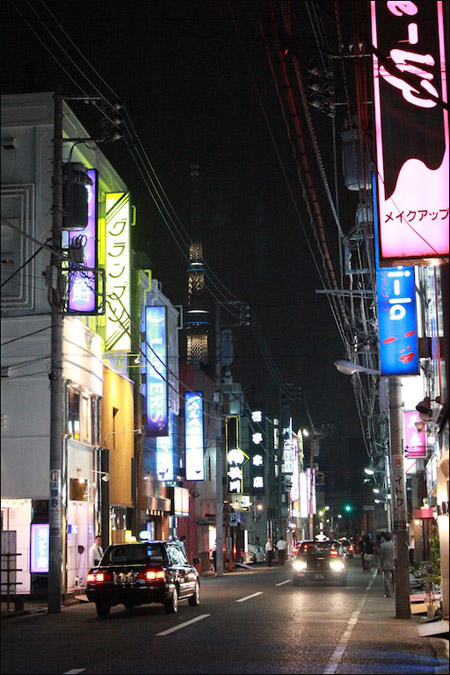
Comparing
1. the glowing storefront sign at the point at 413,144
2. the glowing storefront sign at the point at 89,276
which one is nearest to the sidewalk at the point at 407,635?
the glowing storefront sign at the point at 413,144

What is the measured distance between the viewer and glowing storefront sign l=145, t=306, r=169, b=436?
134 feet

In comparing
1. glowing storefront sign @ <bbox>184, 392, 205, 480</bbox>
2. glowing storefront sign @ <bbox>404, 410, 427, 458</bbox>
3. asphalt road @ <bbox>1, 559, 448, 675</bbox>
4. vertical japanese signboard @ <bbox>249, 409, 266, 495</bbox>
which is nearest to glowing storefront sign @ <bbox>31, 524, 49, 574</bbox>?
asphalt road @ <bbox>1, 559, 448, 675</bbox>

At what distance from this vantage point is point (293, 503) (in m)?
114

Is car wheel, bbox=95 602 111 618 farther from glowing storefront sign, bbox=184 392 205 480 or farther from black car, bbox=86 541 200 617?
glowing storefront sign, bbox=184 392 205 480

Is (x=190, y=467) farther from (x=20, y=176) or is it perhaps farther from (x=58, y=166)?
(x=20, y=176)

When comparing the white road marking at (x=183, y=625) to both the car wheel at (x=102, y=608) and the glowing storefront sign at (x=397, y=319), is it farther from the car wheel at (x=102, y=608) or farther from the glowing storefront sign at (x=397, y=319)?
the glowing storefront sign at (x=397, y=319)

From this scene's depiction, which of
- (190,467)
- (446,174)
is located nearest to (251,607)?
(446,174)

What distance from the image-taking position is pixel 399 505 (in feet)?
67.6

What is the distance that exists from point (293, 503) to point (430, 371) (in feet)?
283

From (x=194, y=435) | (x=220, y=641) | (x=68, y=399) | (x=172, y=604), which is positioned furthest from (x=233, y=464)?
(x=220, y=641)

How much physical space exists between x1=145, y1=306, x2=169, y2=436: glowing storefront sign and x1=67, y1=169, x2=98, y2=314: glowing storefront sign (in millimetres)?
10985

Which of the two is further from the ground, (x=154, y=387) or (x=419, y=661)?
(x=154, y=387)

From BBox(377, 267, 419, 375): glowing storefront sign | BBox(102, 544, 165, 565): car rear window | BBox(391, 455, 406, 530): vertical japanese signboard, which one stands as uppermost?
BBox(377, 267, 419, 375): glowing storefront sign

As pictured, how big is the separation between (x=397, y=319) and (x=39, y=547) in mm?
12273
